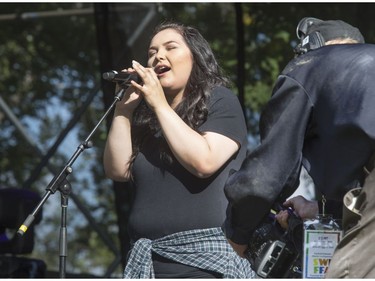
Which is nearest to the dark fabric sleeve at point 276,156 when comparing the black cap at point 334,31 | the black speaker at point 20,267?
the black cap at point 334,31

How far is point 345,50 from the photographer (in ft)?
9.18

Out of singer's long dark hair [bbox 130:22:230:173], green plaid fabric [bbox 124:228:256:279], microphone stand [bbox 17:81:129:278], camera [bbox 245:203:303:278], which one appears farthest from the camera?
microphone stand [bbox 17:81:129:278]

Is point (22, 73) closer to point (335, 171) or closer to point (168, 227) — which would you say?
point (168, 227)

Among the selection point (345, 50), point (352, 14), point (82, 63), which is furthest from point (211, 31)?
point (345, 50)

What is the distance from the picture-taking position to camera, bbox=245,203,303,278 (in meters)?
2.87

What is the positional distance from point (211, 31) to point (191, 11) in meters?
0.33

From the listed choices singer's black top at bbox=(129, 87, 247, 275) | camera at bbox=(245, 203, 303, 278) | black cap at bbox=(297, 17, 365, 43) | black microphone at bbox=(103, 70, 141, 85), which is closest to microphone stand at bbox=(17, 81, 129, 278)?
black microphone at bbox=(103, 70, 141, 85)

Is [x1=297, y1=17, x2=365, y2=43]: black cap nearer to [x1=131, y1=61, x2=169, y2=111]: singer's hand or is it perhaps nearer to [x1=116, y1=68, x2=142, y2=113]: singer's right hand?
[x1=131, y1=61, x2=169, y2=111]: singer's hand

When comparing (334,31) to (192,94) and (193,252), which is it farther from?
(193,252)

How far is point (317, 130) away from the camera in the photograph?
9.11 ft

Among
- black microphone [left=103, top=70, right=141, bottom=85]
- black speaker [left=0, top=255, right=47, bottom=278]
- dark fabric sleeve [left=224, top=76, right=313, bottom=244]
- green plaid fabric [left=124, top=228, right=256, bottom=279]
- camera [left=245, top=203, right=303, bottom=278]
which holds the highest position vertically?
black microphone [left=103, top=70, right=141, bottom=85]

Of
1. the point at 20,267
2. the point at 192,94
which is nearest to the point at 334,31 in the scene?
the point at 192,94

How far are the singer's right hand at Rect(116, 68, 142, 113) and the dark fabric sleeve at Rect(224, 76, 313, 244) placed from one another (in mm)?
982

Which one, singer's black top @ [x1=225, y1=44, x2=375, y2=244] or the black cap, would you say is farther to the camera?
the black cap
